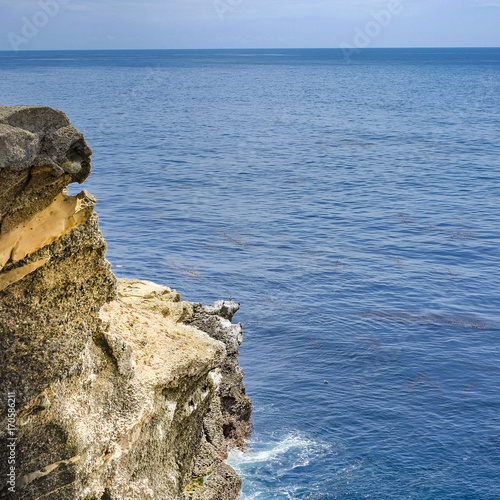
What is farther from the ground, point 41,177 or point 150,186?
point 41,177

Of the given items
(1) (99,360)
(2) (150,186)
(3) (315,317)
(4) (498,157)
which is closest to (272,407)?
(3) (315,317)

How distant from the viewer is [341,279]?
174 ft

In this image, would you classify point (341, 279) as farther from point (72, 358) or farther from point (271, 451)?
point (72, 358)

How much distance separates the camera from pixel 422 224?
6881 centimetres

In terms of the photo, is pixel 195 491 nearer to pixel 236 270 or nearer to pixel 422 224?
pixel 236 270

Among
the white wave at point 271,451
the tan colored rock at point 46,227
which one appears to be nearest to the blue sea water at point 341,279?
the white wave at point 271,451

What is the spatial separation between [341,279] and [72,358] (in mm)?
38367

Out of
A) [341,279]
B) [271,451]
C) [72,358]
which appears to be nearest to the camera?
[72,358]

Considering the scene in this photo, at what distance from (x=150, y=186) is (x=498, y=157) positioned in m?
52.8

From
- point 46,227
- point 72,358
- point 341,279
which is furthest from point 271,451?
point 341,279

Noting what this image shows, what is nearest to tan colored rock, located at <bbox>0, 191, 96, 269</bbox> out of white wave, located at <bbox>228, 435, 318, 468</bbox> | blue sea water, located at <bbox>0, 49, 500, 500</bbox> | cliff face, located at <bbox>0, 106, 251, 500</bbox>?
cliff face, located at <bbox>0, 106, 251, 500</bbox>

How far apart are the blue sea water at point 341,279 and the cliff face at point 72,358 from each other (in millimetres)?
10855

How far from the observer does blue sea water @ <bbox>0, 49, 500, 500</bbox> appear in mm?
31844

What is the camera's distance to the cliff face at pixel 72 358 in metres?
13.8
